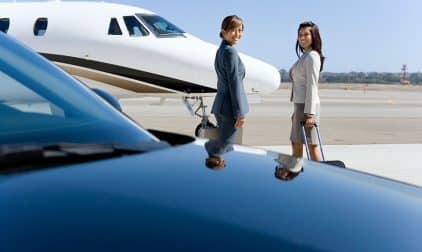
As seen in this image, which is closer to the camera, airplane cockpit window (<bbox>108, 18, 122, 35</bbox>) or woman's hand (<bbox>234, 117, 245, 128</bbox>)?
woman's hand (<bbox>234, 117, 245, 128</bbox>)

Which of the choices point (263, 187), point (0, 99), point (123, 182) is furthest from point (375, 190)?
point (0, 99)

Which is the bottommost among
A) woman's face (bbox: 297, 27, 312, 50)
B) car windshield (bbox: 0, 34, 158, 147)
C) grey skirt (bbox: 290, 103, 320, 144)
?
grey skirt (bbox: 290, 103, 320, 144)

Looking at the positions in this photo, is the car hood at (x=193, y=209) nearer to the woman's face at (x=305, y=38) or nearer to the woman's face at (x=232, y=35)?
the woman's face at (x=232, y=35)

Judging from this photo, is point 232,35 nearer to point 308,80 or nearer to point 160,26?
point 308,80

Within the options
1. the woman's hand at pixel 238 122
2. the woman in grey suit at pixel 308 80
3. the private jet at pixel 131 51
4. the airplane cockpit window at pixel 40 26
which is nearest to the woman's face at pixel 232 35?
the woman in grey suit at pixel 308 80

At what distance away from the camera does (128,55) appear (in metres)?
11.4

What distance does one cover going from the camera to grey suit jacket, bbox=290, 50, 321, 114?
21.4 feet

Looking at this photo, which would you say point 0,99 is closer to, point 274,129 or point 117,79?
point 117,79

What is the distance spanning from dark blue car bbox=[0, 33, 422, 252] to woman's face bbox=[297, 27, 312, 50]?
3.90 meters

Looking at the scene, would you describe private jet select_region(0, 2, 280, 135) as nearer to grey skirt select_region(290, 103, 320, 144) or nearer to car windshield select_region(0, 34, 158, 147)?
grey skirt select_region(290, 103, 320, 144)

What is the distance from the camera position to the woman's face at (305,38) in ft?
21.7

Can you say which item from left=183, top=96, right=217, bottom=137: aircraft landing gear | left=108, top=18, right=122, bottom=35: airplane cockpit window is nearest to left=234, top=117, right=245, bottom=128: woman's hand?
left=183, top=96, right=217, bottom=137: aircraft landing gear

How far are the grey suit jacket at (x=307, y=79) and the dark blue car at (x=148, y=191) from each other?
3733 mm

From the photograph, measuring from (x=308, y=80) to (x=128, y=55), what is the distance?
18.1 feet
